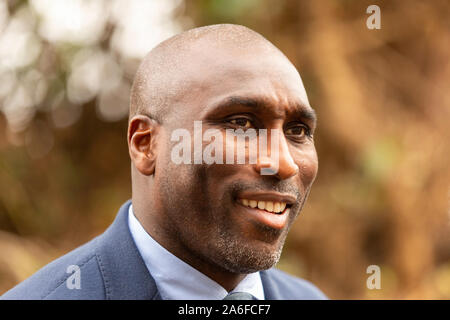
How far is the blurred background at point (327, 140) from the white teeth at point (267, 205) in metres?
3.19

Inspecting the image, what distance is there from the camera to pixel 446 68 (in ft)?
18.2

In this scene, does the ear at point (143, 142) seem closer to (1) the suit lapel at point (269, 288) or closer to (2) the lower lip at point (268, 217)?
(2) the lower lip at point (268, 217)

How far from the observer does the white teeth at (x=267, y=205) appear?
1925 millimetres

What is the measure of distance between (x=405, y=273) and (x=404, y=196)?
79cm

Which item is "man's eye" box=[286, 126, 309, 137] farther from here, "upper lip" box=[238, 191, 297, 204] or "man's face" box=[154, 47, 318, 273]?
"upper lip" box=[238, 191, 297, 204]

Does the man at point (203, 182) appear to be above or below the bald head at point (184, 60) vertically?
below

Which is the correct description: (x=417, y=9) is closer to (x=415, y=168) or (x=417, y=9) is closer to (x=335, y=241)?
(x=415, y=168)

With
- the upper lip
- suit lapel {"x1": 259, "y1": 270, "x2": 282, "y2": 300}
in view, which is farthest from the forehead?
suit lapel {"x1": 259, "y1": 270, "x2": 282, "y2": 300}

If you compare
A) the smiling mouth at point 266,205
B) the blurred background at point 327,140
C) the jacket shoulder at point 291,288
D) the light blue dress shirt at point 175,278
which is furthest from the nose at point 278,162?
the blurred background at point 327,140
